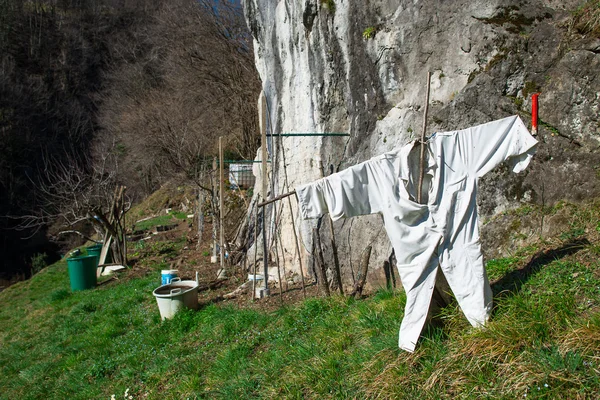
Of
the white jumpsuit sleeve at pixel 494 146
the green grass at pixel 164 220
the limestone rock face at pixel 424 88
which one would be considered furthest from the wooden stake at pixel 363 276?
the green grass at pixel 164 220

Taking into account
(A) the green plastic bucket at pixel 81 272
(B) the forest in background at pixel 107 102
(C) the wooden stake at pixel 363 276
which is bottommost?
(A) the green plastic bucket at pixel 81 272

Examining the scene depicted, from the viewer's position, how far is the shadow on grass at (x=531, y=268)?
3.77m

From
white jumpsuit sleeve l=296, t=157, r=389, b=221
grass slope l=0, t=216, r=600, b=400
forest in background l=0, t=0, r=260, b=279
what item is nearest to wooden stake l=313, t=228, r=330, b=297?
grass slope l=0, t=216, r=600, b=400

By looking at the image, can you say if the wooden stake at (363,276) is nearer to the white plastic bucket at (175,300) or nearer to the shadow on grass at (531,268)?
the shadow on grass at (531,268)

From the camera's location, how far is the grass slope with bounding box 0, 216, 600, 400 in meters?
3.01

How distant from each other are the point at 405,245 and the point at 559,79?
268 cm

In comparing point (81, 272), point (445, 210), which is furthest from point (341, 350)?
point (81, 272)

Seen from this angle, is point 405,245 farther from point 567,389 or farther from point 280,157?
point 280,157

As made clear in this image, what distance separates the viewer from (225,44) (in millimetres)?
19688

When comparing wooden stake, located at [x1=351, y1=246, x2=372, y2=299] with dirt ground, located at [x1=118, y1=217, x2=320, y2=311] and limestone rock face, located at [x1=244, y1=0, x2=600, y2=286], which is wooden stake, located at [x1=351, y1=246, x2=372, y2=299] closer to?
limestone rock face, located at [x1=244, y1=0, x2=600, y2=286]

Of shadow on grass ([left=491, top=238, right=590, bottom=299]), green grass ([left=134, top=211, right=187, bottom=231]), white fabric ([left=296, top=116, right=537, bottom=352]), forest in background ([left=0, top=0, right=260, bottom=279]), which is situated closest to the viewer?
white fabric ([left=296, top=116, right=537, bottom=352])

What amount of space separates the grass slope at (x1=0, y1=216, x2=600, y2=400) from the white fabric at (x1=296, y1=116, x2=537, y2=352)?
26 centimetres

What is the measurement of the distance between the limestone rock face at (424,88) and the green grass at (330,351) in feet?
3.01

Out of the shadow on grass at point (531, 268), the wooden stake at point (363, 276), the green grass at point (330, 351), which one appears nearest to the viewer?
the green grass at point (330, 351)
